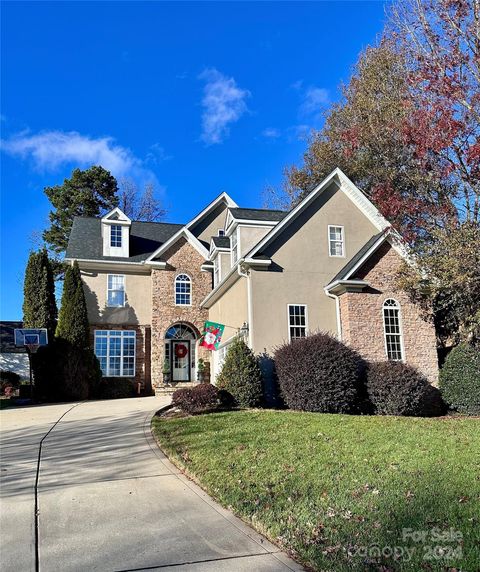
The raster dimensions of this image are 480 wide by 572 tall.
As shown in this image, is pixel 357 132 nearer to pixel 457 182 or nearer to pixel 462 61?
pixel 457 182

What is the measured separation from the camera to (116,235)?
25.5 metres

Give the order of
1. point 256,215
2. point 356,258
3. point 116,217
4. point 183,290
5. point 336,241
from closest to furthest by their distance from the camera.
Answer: point 356,258 → point 336,241 → point 256,215 → point 183,290 → point 116,217

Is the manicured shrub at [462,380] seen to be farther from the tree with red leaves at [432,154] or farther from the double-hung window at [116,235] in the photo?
the double-hung window at [116,235]

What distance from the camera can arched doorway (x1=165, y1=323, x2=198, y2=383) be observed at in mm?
24234

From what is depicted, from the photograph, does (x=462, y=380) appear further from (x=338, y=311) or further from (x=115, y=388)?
(x=115, y=388)

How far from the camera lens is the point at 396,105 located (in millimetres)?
22922

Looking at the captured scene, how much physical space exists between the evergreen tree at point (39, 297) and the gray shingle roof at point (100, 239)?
60.0 inches

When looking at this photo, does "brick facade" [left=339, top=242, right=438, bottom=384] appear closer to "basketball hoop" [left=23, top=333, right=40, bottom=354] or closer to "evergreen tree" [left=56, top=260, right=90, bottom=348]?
"evergreen tree" [left=56, top=260, right=90, bottom=348]

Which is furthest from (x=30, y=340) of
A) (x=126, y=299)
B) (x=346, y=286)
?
(x=346, y=286)

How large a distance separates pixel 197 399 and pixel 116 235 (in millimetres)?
14649

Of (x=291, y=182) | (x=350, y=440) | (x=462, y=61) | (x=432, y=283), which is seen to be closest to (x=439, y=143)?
(x=462, y=61)

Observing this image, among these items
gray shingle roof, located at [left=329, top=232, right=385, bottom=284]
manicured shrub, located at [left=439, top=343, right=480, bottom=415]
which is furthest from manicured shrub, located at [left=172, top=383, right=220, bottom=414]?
Answer: manicured shrub, located at [left=439, top=343, right=480, bottom=415]

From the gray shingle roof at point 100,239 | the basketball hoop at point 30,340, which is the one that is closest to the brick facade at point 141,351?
the gray shingle roof at point 100,239

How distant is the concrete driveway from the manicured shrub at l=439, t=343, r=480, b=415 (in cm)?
1066
